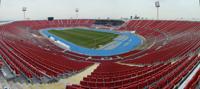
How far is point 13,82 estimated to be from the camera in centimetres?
1259

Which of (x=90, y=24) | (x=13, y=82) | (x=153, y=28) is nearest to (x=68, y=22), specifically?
(x=90, y=24)

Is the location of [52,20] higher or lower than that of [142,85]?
higher

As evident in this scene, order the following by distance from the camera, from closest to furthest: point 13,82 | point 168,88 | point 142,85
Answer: point 168,88 → point 142,85 → point 13,82

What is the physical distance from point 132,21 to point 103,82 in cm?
6062

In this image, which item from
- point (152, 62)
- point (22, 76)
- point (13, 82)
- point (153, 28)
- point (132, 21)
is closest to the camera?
point (13, 82)

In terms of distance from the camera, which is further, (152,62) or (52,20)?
(52,20)

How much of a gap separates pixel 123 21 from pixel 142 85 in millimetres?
64286

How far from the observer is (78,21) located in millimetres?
86062

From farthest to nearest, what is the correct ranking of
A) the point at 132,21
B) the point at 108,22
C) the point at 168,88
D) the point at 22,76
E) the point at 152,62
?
the point at 108,22 → the point at 132,21 → the point at 152,62 → the point at 22,76 → the point at 168,88

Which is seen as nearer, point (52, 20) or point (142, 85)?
point (142, 85)

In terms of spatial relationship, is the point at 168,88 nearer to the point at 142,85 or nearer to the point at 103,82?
the point at 142,85

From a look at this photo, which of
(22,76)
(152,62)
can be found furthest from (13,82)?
(152,62)

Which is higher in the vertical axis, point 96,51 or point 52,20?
point 52,20

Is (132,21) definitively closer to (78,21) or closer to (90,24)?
(90,24)
